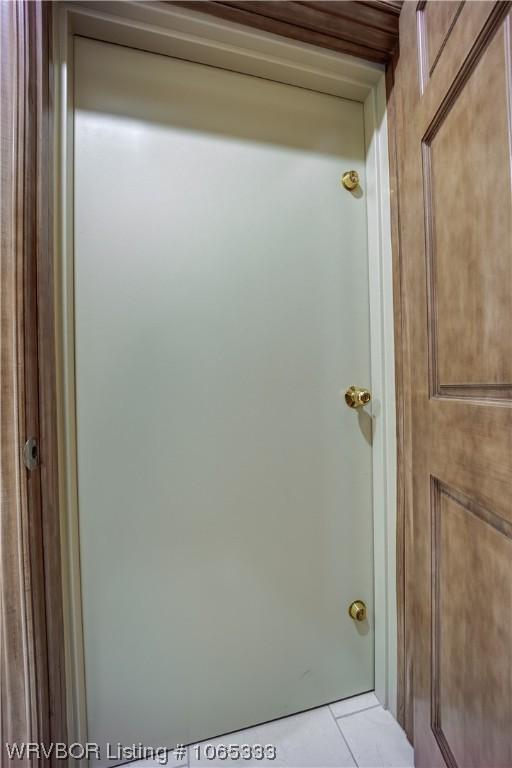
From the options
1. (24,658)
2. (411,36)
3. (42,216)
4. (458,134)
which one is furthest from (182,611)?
(411,36)

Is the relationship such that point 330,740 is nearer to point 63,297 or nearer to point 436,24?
point 63,297

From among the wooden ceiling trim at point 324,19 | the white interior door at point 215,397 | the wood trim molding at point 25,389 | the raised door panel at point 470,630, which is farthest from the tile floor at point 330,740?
the wooden ceiling trim at point 324,19

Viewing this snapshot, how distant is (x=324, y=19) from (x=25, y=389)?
1120mm

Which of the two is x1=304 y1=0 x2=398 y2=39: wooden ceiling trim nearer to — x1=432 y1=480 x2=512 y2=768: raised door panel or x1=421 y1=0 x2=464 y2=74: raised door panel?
x1=421 y1=0 x2=464 y2=74: raised door panel

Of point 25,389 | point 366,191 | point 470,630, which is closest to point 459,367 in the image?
point 470,630

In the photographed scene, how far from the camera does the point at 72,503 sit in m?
0.72

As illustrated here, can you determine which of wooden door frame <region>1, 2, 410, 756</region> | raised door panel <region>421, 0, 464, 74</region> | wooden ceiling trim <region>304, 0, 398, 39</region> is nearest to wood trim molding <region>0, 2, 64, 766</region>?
wooden door frame <region>1, 2, 410, 756</region>

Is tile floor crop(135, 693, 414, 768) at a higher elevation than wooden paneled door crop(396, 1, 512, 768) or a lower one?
lower

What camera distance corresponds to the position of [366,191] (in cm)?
91

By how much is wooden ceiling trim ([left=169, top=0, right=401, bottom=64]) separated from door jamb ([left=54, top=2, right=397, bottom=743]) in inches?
0.7

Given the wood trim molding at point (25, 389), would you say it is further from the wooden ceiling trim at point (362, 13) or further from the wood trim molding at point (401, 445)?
the wood trim molding at point (401, 445)

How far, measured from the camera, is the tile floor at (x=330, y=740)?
0.75m

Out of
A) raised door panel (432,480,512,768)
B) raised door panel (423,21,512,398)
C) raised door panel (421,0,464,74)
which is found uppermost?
raised door panel (421,0,464,74)

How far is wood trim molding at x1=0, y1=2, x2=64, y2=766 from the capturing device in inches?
21.0
